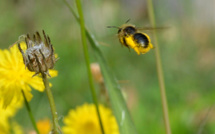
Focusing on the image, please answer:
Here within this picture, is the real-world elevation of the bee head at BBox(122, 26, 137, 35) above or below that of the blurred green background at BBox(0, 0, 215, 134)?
below

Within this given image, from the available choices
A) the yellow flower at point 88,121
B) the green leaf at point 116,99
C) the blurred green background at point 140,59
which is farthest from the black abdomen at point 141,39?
the blurred green background at point 140,59

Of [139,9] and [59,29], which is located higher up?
[139,9]

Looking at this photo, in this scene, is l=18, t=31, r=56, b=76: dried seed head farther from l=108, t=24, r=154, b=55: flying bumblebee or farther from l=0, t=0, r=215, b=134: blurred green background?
l=0, t=0, r=215, b=134: blurred green background

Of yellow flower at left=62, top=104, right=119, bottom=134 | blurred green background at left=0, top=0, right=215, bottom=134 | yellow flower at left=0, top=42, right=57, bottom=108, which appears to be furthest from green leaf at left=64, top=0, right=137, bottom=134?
blurred green background at left=0, top=0, right=215, bottom=134

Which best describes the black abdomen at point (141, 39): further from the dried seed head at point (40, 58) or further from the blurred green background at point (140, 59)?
the blurred green background at point (140, 59)

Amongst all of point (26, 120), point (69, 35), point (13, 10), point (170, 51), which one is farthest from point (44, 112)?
point (13, 10)

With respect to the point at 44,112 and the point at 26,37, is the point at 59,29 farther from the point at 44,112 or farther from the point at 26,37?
the point at 26,37

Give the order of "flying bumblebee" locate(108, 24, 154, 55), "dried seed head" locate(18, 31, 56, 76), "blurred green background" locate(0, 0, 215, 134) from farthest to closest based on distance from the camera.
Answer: "blurred green background" locate(0, 0, 215, 134), "flying bumblebee" locate(108, 24, 154, 55), "dried seed head" locate(18, 31, 56, 76)
